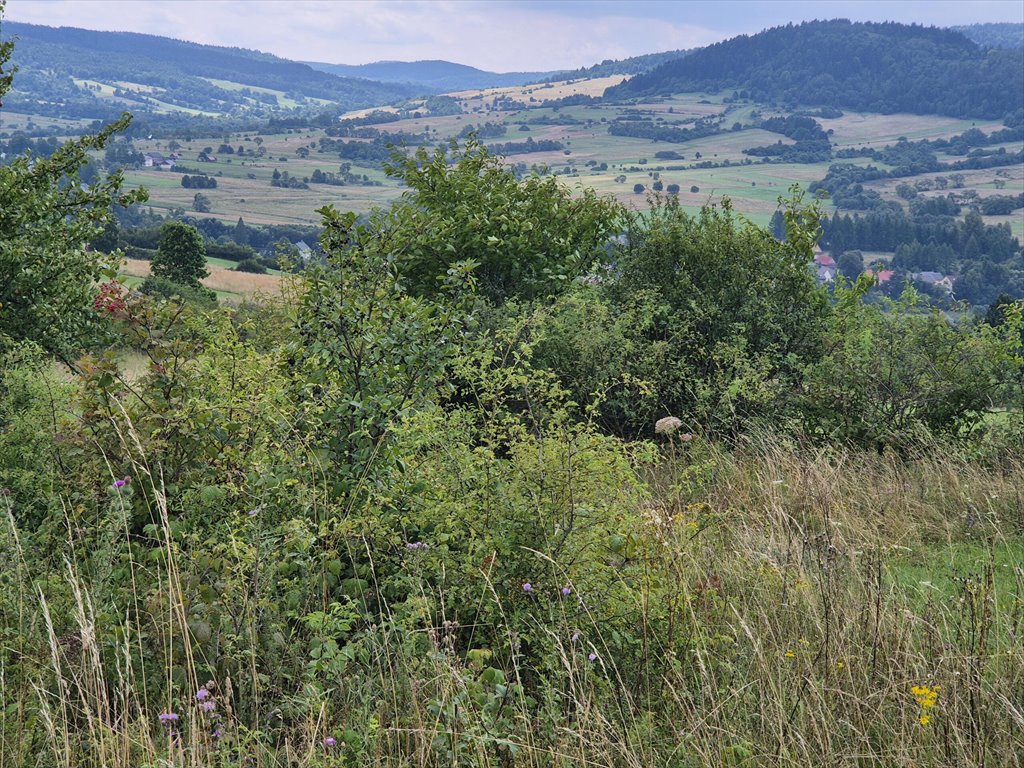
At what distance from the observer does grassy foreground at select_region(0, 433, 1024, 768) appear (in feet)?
9.32

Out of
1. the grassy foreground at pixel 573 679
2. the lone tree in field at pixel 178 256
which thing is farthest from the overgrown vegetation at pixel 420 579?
the lone tree in field at pixel 178 256

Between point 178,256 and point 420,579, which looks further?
point 178,256

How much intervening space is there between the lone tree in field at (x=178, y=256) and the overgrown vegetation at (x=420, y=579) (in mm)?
39992

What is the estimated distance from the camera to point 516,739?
3088 millimetres

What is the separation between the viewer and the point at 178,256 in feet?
153

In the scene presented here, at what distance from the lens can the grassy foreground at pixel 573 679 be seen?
284cm

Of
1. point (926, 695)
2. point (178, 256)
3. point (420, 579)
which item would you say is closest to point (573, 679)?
point (420, 579)

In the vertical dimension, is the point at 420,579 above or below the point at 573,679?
above

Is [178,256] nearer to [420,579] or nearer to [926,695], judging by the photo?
[420,579]

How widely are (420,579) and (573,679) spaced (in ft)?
2.40

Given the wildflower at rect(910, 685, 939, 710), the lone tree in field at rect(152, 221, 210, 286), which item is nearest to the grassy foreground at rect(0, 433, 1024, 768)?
the wildflower at rect(910, 685, 939, 710)

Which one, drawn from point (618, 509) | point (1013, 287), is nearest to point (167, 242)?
point (618, 509)

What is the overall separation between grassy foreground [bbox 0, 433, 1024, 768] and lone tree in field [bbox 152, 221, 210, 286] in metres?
44.9

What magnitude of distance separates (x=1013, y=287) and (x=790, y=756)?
341 feet
